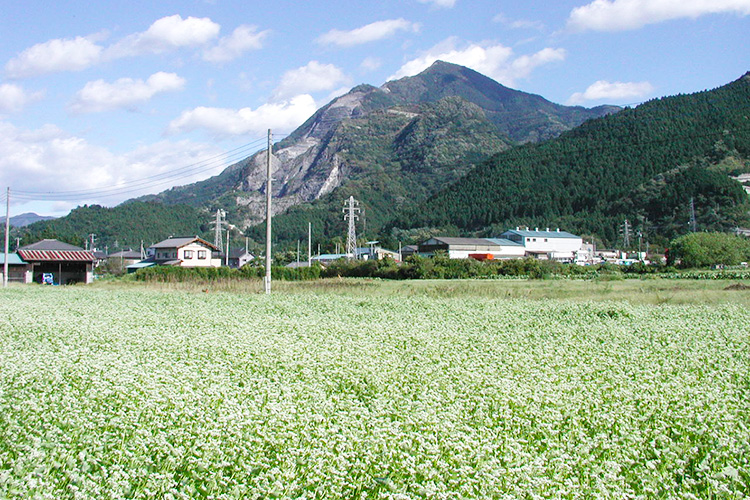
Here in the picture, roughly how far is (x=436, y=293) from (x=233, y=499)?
1089 inches

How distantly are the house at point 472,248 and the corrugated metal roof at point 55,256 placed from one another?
48.5 m

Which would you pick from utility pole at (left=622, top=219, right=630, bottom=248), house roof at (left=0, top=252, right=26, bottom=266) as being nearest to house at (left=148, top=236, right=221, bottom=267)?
house roof at (left=0, top=252, right=26, bottom=266)

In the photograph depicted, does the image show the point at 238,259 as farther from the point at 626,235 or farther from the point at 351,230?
the point at 626,235

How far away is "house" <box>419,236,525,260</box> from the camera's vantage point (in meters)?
91.6

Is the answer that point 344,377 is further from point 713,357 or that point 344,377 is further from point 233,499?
point 713,357

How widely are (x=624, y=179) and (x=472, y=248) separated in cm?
5631

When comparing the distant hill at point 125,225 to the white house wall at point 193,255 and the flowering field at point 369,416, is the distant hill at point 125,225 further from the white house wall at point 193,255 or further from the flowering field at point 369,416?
the flowering field at point 369,416

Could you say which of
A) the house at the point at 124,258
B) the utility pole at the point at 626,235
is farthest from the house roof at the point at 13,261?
the utility pole at the point at 626,235

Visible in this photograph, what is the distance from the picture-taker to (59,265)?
56906mm

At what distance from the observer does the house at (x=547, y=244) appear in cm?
10088

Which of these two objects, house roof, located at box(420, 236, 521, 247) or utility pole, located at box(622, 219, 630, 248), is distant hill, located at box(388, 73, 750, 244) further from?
house roof, located at box(420, 236, 521, 247)

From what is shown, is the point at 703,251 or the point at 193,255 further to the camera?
the point at 193,255

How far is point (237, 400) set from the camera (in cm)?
709

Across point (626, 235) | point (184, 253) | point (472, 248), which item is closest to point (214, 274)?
point (184, 253)
